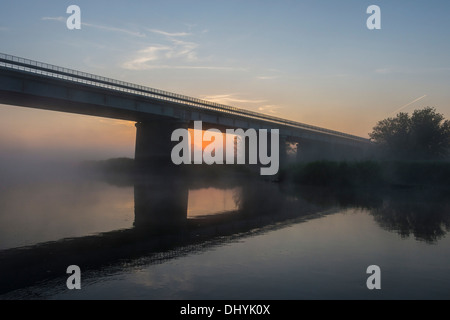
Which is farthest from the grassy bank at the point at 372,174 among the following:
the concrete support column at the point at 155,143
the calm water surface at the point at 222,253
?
the calm water surface at the point at 222,253

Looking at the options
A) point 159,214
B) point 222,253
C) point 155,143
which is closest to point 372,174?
point 155,143

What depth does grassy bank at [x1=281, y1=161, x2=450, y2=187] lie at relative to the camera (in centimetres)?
4916

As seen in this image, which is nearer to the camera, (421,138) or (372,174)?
(372,174)

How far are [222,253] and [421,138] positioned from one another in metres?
80.4

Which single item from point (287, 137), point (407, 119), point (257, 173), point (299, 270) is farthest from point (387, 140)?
point (299, 270)

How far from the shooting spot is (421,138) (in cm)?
8075

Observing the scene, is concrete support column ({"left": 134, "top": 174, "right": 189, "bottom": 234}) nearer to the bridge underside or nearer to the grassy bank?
the bridge underside

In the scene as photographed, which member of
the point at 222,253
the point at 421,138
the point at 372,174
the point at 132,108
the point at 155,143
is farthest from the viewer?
the point at 421,138

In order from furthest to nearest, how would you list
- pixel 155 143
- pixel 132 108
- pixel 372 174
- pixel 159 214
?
pixel 155 143, pixel 132 108, pixel 372 174, pixel 159 214

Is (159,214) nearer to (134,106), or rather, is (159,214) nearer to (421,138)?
(134,106)

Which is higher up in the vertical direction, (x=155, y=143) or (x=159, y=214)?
(x=155, y=143)

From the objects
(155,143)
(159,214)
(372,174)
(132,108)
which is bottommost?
(159,214)

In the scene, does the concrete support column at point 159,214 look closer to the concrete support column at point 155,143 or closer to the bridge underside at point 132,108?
the bridge underside at point 132,108

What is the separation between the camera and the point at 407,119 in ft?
284
